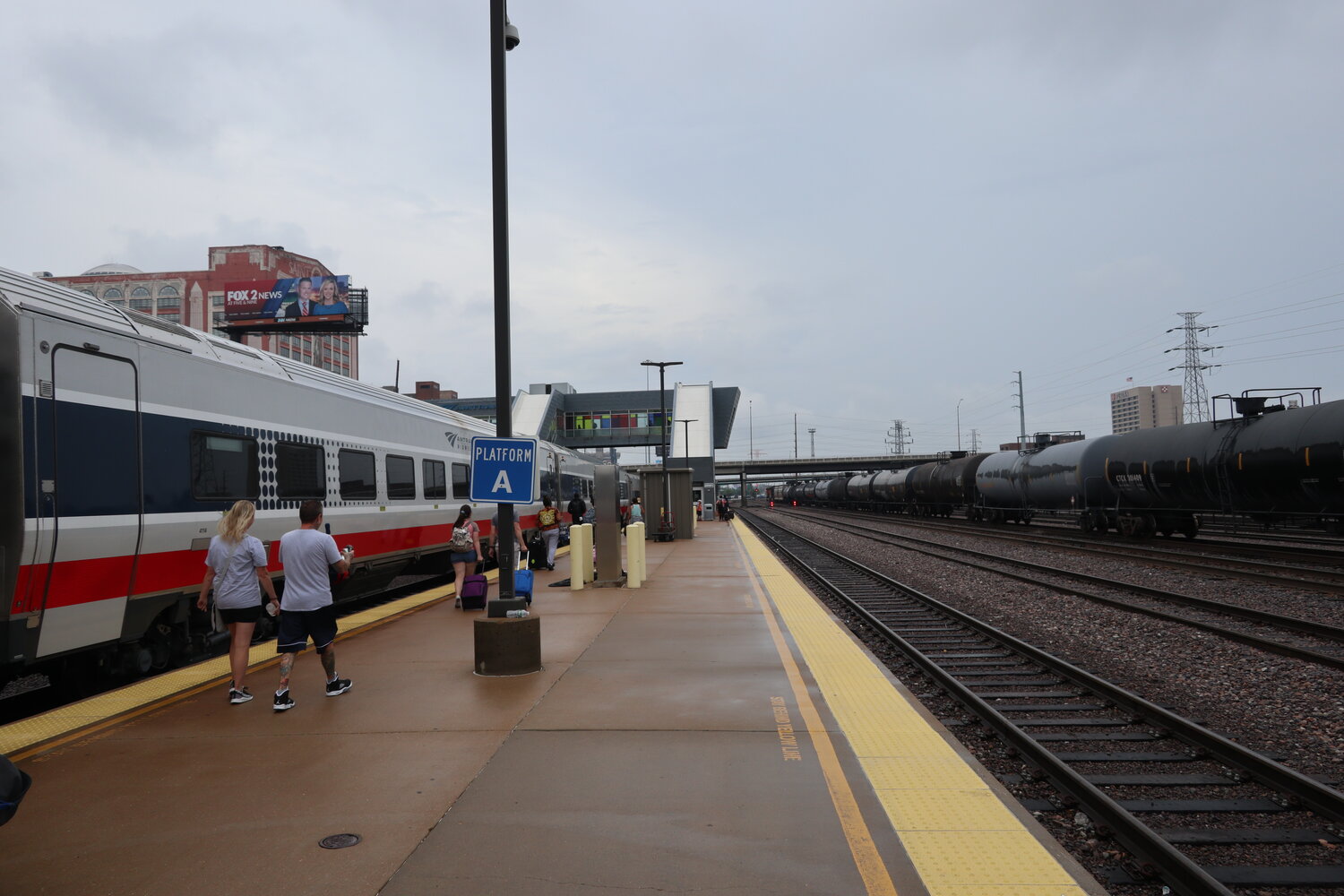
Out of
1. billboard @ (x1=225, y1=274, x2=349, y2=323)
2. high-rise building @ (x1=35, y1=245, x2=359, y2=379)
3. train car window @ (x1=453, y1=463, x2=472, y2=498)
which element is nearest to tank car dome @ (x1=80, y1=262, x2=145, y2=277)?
high-rise building @ (x1=35, y1=245, x2=359, y2=379)

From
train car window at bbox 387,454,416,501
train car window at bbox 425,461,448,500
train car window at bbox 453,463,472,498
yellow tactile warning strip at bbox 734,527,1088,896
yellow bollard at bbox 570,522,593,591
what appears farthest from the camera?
train car window at bbox 453,463,472,498

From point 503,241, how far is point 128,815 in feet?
17.9

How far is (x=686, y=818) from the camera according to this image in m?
4.20

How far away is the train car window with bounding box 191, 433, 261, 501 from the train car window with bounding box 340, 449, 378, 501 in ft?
7.39

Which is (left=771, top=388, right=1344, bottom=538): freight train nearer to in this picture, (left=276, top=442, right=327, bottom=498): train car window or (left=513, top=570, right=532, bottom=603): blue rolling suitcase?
(left=513, top=570, right=532, bottom=603): blue rolling suitcase

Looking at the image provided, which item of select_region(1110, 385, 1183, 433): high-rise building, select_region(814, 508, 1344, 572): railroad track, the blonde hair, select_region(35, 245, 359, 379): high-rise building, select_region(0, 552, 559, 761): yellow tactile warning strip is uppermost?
select_region(35, 245, 359, 379): high-rise building

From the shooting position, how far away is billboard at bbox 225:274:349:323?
4934 centimetres

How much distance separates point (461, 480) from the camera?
17531mm

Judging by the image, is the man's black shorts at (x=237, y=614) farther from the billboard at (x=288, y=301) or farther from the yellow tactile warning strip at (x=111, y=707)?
the billboard at (x=288, y=301)

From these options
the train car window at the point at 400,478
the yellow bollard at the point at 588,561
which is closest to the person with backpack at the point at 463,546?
the train car window at the point at 400,478

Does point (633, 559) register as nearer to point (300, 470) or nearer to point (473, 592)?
point (473, 592)

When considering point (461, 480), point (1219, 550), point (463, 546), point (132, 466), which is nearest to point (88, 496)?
point (132, 466)

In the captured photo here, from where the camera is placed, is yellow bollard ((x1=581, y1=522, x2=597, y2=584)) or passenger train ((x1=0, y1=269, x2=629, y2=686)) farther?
yellow bollard ((x1=581, y1=522, x2=597, y2=584))

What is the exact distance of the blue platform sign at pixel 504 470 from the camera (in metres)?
7.64
